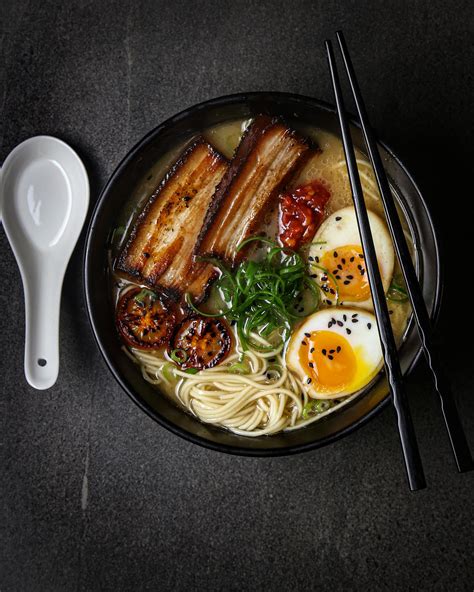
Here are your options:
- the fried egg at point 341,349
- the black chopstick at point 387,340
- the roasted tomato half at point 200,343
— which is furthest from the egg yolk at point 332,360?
the black chopstick at point 387,340

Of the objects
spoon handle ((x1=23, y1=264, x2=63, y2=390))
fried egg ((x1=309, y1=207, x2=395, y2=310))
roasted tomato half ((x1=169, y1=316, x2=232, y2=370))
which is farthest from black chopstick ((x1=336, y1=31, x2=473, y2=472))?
spoon handle ((x1=23, y1=264, x2=63, y2=390))

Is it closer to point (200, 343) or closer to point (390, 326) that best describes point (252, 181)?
point (200, 343)

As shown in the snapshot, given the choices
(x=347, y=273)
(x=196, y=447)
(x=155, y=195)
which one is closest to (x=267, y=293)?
(x=347, y=273)

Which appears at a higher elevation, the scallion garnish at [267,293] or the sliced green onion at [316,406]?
the scallion garnish at [267,293]

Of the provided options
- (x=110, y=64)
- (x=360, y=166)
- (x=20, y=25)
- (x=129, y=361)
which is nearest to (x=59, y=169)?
(x=110, y=64)

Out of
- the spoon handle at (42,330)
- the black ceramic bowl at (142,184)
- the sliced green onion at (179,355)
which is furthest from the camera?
the spoon handle at (42,330)

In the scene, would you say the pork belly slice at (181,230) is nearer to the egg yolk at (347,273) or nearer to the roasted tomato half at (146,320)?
the roasted tomato half at (146,320)

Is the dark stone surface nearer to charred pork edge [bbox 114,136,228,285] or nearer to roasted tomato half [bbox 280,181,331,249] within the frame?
charred pork edge [bbox 114,136,228,285]
